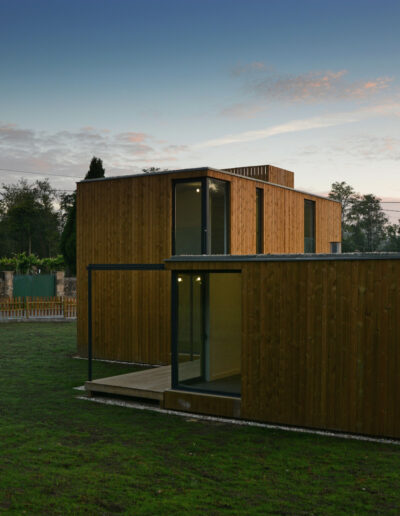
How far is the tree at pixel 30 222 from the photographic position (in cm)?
5919

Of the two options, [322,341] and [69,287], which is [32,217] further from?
[322,341]

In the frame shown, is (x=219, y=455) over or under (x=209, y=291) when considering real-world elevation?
under

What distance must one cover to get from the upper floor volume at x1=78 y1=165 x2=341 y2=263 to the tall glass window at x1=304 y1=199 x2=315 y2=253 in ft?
6.97

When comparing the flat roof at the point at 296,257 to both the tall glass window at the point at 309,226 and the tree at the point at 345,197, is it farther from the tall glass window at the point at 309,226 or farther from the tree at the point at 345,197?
the tree at the point at 345,197

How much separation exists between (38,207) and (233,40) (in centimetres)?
4873

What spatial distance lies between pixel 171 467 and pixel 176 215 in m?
8.15

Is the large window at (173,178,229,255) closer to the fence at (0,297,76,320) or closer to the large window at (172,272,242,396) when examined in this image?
the large window at (172,272,242,396)

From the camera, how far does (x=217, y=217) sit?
13.6 metres

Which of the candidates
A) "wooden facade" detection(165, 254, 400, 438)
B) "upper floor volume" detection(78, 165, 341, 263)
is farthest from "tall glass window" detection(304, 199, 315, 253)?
"wooden facade" detection(165, 254, 400, 438)

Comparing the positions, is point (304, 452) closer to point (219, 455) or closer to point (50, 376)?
point (219, 455)

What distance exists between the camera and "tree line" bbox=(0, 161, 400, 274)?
59.4 m

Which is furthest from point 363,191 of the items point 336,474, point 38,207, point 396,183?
point 336,474

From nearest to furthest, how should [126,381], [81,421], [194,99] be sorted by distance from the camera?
[81,421]
[126,381]
[194,99]

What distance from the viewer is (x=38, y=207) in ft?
203
